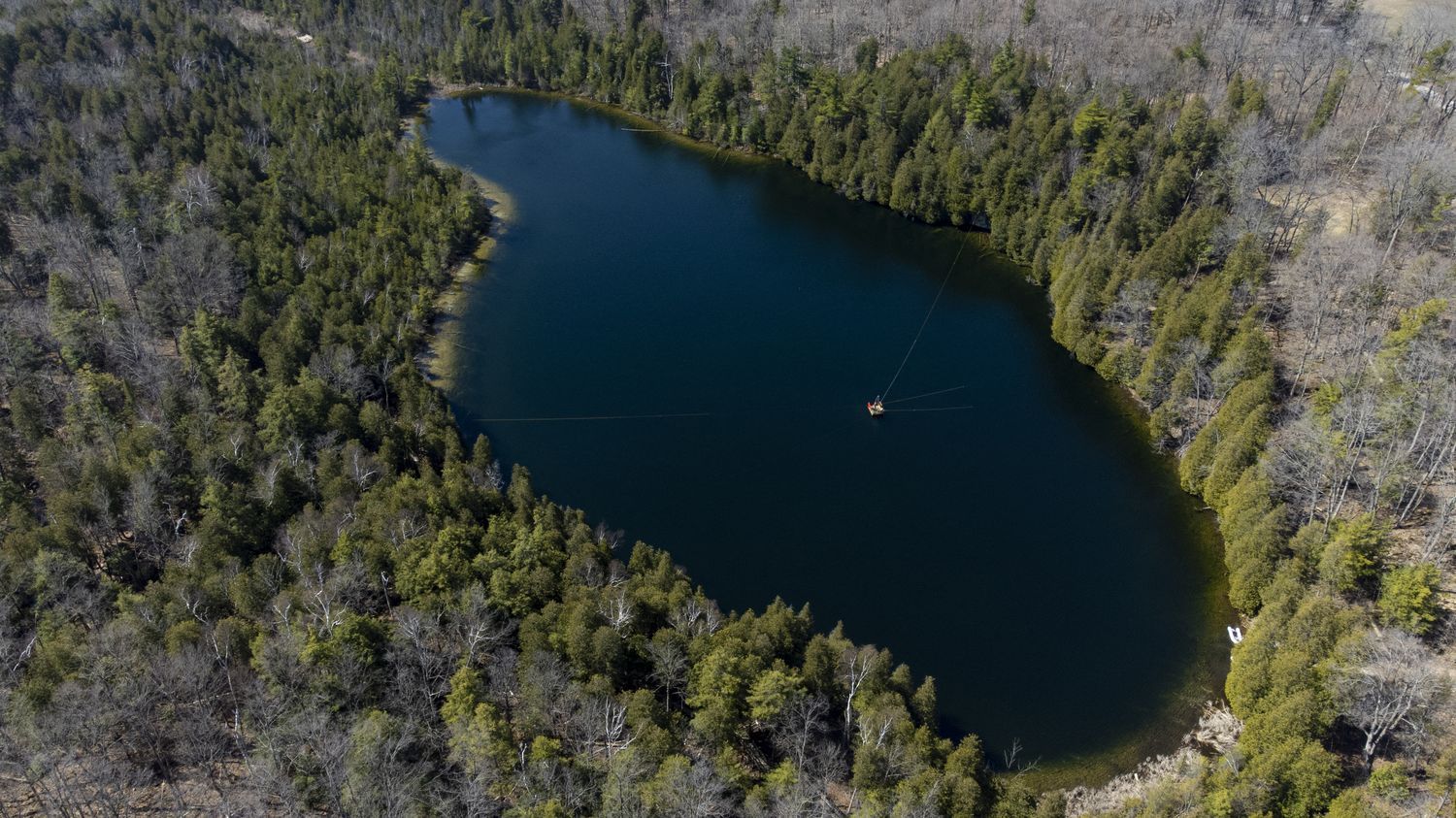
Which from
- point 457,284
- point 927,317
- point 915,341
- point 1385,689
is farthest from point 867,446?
point 457,284

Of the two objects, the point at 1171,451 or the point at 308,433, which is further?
the point at 1171,451

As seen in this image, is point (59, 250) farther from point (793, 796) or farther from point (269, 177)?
point (793, 796)

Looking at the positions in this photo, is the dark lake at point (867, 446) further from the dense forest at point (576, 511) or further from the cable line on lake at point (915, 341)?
the dense forest at point (576, 511)

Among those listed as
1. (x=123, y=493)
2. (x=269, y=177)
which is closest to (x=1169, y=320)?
(x=123, y=493)

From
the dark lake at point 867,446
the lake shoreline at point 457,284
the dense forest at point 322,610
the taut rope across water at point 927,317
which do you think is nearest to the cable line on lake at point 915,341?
the taut rope across water at point 927,317

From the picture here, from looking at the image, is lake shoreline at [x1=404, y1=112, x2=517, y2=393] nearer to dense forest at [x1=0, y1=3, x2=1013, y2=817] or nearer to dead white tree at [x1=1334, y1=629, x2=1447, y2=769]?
dense forest at [x1=0, y1=3, x2=1013, y2=817]

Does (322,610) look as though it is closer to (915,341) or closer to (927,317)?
(915,341)
